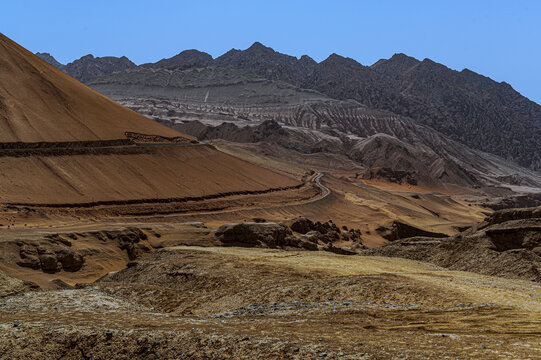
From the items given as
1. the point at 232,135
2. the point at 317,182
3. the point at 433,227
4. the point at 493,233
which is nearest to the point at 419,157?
A: the point at 232,135

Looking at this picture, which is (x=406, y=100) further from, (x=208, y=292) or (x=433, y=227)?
(x=208, y=292)

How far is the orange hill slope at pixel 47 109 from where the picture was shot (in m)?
41.2

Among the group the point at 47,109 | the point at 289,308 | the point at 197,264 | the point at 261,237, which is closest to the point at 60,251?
the point at 197,264

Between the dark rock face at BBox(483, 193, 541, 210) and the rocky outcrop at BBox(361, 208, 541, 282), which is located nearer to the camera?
the rocky outcrop at BBox(361, 208, 541, 282)

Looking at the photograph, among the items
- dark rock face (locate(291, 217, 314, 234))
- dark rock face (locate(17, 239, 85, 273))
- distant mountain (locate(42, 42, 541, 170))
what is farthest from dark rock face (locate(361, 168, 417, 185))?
dark rock face (locate(17, 239, 85, 273))

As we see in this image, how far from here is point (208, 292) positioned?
1322cm

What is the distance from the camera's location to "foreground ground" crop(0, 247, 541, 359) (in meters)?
7.64

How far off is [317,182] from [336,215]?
15398 millimetres

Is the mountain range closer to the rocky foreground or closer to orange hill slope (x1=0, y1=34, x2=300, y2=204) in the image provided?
orange hill slope (x1=0, y1=34, x2=300, y2=204)

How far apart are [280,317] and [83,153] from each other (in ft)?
114

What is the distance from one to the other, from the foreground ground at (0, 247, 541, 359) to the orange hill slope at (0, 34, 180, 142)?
29.8 meters

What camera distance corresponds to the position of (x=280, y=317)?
10.1m

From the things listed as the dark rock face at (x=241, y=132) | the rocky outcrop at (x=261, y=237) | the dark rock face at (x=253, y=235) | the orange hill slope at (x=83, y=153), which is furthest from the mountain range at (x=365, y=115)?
the dark rock face at (x=253, y=235)

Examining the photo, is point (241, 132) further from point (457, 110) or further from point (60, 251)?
point (457, 110)
